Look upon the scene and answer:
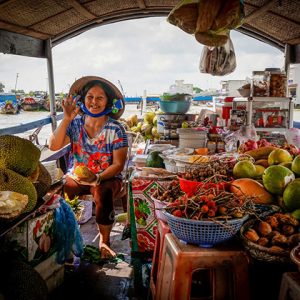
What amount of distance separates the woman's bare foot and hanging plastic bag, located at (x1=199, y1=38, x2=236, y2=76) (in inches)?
A: 102

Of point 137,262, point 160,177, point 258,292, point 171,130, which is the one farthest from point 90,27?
point 258,292

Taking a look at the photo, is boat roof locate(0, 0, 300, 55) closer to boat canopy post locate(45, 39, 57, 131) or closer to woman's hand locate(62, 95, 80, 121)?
boat canopy post locate(45, 39, 57, 131)

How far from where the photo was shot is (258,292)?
6.38 feet

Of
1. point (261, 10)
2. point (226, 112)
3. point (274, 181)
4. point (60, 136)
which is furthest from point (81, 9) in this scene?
point (274, 181)

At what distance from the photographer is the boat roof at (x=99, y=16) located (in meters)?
3.71

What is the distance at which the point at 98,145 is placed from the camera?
384 centimetres

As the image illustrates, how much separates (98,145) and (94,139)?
0.08 metres

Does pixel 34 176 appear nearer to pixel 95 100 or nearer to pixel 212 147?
pixel 95 100

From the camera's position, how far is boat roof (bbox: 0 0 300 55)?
371cm

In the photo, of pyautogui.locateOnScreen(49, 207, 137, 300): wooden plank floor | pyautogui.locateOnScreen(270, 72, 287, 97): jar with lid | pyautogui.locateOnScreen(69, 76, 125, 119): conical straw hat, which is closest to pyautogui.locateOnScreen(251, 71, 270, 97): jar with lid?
pyautogui.locateOnScreen(270, 72, 287, 97): jar with lid

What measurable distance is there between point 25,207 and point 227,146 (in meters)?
2.43

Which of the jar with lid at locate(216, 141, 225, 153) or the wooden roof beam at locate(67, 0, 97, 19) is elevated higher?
the wooden roof beam at locate(67, 0, 97, 19)

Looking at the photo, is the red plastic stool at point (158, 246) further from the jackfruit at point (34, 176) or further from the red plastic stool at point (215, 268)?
the jackfruit at point (34, 176)

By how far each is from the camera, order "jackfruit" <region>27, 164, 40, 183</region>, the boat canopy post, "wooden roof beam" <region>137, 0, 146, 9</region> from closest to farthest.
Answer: "jackfruit" <region>27, 164, 40, 183</region> → "wooden roof beam" <region>137, 0, 146, 9</region> → the boat canopy post
